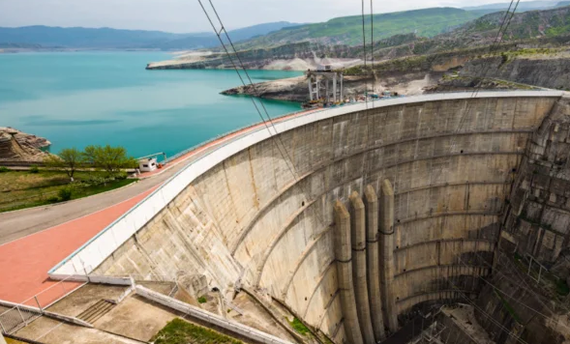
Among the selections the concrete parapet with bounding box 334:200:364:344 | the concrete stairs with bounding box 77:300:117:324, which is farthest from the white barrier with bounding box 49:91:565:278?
the concrete parapet with bounding box 334:200:364:344

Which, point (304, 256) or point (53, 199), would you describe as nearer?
point (53, 199)

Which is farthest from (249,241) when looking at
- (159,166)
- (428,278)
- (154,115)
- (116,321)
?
(154,115)

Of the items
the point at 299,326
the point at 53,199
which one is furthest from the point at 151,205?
the point at 299,326

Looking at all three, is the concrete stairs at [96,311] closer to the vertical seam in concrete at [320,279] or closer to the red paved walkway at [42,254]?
the red paved walkway at [42,254]

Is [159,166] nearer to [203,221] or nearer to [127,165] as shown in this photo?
[127,165]

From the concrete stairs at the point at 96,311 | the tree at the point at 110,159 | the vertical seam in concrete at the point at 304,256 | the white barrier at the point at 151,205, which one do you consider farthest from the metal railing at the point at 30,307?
the vertical seam in concrete at the point at 304,256

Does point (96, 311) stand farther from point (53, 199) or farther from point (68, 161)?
point (68, 161)
